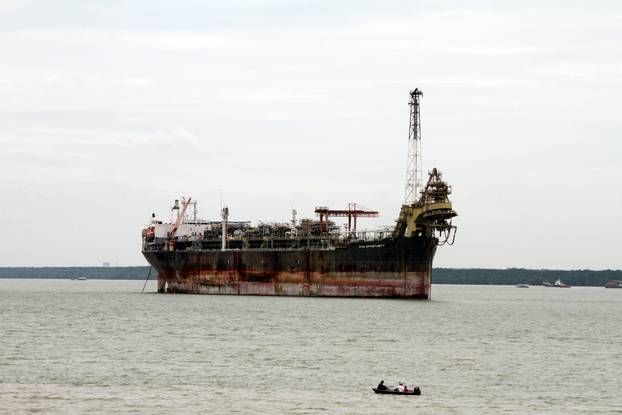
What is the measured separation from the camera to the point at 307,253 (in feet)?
373

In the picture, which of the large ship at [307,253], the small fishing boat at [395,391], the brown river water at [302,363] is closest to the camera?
the brown river water at [302,363]

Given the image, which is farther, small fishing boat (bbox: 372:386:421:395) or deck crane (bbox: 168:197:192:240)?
deck crane (bbox: 168:197:192:240)

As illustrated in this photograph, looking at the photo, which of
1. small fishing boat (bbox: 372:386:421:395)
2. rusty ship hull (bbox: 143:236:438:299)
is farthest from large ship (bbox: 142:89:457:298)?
small fishing boat (bbox: 372:386:421:395)

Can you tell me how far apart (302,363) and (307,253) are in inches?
2360

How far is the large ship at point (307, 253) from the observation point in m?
105

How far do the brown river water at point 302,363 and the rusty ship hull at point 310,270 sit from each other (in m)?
14.3

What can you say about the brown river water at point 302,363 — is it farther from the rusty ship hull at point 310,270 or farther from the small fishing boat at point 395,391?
the rusty ship hull at point 310,270

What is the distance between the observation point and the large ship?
346 ft

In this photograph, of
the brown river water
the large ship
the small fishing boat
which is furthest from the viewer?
the large ship

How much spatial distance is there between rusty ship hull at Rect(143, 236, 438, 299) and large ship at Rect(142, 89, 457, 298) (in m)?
0.10

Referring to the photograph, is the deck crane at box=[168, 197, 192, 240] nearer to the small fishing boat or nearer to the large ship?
the large ship

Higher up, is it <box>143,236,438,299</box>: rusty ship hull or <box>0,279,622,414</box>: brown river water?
<box>143,236,438,299</box>: rusty ship hull

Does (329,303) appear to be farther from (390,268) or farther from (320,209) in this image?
Answer: (320,209)

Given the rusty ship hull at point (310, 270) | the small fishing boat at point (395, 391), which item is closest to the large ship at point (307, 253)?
the rusty ship hull at point (310, 270)
